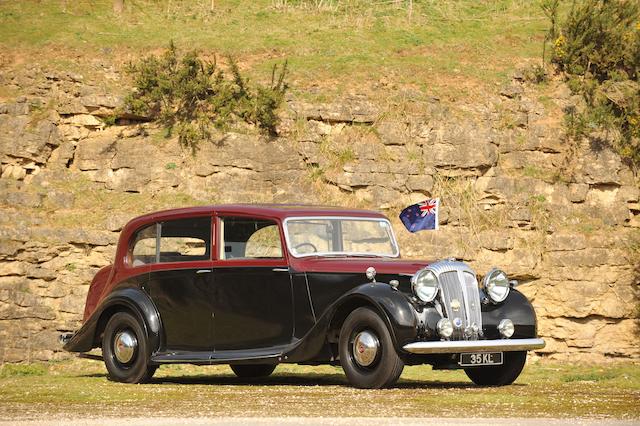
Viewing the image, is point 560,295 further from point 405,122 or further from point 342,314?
point 342,314

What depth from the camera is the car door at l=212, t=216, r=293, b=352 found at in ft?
34.9

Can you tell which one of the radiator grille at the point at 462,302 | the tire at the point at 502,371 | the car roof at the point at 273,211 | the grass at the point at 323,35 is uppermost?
the grass at the point at 323,35

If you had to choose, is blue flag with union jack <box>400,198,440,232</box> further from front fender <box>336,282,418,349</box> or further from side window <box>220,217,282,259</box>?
front fender <box>336,282,418,349</box>

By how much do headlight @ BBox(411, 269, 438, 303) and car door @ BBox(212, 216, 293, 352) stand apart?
149cm

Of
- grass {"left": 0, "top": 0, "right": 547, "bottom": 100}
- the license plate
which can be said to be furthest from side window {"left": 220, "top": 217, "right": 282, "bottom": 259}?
grass {"left": 0, "top": 0, "right": 547, "bottom": 100}

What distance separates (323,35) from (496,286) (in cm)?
1486

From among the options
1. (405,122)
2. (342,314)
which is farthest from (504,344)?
(405,122)

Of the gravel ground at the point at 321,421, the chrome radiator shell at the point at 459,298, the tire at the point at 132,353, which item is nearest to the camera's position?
the gravel ground at the point at 321,421

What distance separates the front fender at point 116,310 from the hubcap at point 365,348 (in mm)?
2709

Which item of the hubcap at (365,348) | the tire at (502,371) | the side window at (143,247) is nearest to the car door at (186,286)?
the side window at (143,247)

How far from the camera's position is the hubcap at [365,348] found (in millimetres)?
9656

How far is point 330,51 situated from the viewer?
919 inches

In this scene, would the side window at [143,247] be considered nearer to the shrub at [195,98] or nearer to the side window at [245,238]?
the side window at [245,238]

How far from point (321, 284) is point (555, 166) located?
12.2m
